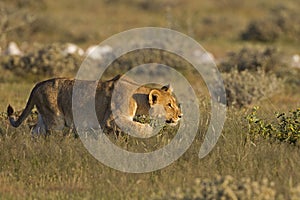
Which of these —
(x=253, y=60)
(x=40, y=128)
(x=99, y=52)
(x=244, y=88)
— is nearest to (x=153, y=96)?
(x=40, y=128)

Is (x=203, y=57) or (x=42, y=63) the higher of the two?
(x=203, y=57)

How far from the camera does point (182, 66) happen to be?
20922mm

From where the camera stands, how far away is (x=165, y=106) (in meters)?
9.59

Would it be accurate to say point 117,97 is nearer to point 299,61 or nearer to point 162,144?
point 162,144

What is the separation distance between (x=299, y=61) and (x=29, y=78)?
8048mm

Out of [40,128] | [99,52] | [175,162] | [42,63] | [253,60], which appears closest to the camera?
[175,162]

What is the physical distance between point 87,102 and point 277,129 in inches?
92.5

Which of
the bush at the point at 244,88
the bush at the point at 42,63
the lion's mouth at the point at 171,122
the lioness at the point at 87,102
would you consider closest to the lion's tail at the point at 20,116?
the lioness at the point at 87,102

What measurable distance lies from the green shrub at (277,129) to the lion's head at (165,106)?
88cm

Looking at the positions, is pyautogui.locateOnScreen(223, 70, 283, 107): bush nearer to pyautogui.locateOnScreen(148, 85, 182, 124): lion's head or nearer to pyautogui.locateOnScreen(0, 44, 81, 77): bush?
pyautogui.locateOnScreen(0, 44, 81, 77): bush

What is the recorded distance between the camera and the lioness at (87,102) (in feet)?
31.2

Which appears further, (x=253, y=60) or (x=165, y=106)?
(x=253, y=60)

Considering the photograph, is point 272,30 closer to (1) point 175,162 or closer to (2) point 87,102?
(2) point 87,102

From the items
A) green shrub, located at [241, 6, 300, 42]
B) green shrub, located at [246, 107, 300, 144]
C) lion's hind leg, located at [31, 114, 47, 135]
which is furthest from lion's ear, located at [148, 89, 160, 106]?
green shrub, located at [241, 6, 300, 42]
